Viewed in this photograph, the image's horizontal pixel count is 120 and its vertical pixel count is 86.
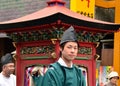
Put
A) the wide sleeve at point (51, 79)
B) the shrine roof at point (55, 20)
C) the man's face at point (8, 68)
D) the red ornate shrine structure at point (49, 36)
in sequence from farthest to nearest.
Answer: the man's face at point (8, 68), the red ornate shrine structure at point (49, 36), the shrine roof at point (55, 20), the wide sleeve at point (51, 79)

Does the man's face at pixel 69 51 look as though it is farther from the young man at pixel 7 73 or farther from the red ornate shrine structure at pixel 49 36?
the young man at pixel 7 73

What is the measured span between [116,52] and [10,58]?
6.35 m

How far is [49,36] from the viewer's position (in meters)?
5.85

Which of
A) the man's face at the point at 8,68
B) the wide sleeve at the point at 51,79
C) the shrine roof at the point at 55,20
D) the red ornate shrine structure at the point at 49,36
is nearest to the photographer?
the wide sleeve at the point at 51,79

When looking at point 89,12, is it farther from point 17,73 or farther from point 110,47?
point 17,73

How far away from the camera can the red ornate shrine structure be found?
5660 millimetres

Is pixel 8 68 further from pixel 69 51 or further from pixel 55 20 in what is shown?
pixel 69 51

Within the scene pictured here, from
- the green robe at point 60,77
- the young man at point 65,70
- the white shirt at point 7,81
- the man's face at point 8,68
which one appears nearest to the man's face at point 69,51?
the young man at point 65,70

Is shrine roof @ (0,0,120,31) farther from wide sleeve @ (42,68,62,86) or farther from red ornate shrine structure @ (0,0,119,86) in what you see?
wide sleeve @ (42,68,62,86)

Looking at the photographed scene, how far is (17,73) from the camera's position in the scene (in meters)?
6.27

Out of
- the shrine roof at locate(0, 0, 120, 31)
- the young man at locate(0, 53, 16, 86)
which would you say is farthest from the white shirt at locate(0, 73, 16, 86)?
the shrine roof at locate(0, 0, 120, 31)

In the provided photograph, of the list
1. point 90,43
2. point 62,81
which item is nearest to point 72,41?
point 62,81

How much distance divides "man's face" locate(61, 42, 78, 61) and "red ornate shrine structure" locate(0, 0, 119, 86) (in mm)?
1460

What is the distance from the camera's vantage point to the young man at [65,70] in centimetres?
392
